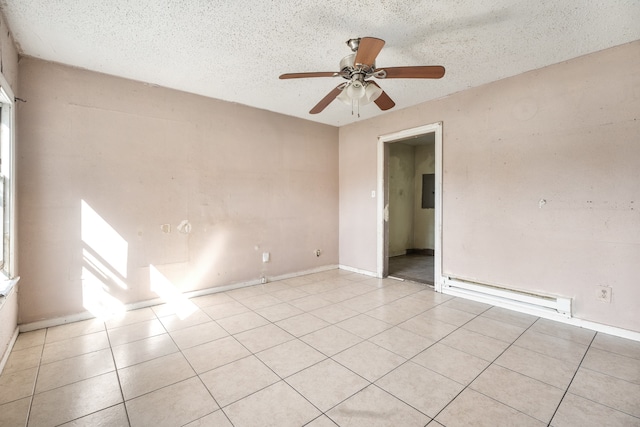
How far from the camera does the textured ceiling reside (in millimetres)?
1993

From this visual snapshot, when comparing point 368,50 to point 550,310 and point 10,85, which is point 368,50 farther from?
point 550,310

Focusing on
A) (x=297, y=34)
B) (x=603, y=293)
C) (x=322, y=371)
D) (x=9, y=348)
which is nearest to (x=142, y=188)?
(x=9, y=348)

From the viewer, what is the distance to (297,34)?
231 cm

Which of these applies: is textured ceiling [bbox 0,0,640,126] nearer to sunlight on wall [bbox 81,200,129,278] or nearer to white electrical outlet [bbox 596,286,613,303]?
sunlight on wall [bbox 81,200,129,278]

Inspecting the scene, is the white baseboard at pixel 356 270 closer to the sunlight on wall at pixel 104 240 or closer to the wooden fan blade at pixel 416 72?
the wooden fan blade at pixel 416 72

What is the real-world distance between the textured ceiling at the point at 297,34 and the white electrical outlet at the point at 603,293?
2.16m

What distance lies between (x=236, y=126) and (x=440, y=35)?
266 centimetres

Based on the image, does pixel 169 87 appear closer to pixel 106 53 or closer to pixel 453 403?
pixel 106 53

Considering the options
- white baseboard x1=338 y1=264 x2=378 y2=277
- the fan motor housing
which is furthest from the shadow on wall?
the fan motor housing

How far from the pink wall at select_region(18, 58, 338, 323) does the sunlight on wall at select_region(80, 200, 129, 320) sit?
11 mm

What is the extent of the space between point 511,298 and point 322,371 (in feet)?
7.75

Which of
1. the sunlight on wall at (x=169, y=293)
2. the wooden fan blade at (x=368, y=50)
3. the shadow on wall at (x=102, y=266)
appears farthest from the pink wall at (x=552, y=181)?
the shadow on wall at (x=102, y=266)

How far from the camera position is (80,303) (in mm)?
2852

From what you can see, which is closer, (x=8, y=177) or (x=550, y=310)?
(x=8, y=177)
